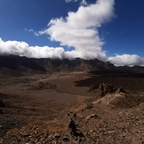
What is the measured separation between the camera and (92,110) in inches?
1084

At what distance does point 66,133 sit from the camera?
14117mm

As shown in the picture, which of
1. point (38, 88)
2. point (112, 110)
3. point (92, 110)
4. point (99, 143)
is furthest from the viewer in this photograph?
point (38, 88)

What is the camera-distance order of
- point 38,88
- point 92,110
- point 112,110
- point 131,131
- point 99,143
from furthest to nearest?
point 38,88, point 92,110, point 112,110, point 131,131, point 99,143

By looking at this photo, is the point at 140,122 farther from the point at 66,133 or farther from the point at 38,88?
the point at 38,88

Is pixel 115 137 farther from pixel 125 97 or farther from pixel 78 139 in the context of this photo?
pixel 125 97

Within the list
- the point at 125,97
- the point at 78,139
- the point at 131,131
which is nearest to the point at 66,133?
the point at 78,139

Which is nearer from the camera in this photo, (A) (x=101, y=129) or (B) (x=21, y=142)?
(B) (x=21, y=142)


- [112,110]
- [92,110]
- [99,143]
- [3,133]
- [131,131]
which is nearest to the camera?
[99,143]

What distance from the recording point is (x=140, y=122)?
52.7 feet

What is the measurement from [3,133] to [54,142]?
468 centimetres

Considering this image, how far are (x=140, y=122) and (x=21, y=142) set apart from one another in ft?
27.2

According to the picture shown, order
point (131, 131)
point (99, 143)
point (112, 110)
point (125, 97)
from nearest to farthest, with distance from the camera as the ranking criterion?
point (99, 143)
point (131, 131)
point (112, 110)
point (125, 97)

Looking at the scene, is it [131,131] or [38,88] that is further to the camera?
[38,88]

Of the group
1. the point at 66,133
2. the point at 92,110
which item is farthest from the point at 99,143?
the point at 92,110
